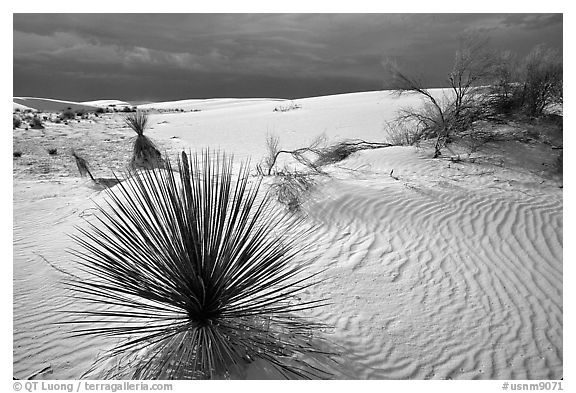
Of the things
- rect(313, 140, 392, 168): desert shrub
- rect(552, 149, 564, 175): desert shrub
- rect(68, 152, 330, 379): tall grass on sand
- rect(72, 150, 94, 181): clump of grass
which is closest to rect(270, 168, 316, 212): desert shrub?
rect(313, 140, 392, 168): desert shrub

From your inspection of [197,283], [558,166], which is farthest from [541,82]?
[197,283]

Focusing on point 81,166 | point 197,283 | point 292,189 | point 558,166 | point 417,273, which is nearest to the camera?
point 197,283

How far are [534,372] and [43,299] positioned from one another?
5.82 meters

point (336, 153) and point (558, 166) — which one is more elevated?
point (336, 153)

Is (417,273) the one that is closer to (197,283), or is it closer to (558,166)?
(197,283)

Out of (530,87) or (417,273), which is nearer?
(417,273)

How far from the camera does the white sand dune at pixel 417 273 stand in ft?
11.4

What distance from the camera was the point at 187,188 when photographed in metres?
2.44

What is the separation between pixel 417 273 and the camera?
4.70m

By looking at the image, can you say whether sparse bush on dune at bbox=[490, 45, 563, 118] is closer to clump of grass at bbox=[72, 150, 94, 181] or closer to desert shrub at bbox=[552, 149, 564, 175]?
desert shrub at bbox=[552, 149, 564, 175]

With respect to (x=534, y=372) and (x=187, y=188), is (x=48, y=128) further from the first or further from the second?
(x=534, y=372)

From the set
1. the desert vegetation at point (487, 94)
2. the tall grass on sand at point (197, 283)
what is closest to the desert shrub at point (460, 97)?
the desert vegetation at point (487, 94)

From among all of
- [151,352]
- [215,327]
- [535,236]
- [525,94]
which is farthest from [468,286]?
[525,94]

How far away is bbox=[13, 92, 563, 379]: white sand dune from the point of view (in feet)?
11.4
